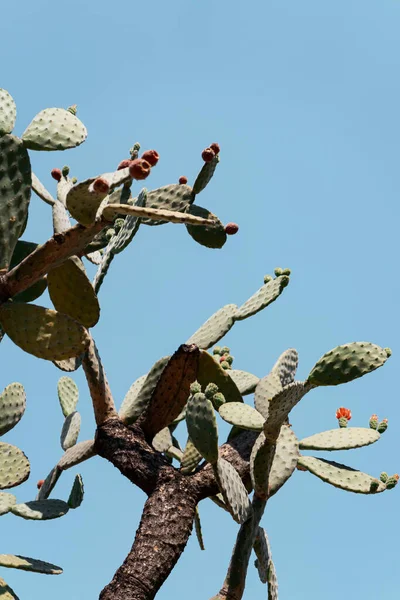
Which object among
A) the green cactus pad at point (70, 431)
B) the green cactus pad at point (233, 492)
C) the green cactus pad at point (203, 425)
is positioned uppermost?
the green cactus pad at point (70, 431)

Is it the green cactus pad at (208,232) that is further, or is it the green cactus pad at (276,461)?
the green cactus pad at (208,232)

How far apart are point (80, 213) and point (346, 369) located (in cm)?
141

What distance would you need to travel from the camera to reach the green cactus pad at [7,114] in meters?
2.78

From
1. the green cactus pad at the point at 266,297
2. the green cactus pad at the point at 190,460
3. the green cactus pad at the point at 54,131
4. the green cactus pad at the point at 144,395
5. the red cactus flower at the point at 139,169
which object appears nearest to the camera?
the red cactus flower at the point at 139,169

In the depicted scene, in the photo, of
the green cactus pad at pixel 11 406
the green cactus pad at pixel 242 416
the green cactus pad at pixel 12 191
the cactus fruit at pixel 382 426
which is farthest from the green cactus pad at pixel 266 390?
the green cactus pad at pixel 12 191

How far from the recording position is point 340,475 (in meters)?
3.37

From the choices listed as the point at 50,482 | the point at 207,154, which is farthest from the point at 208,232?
the point at 50,482

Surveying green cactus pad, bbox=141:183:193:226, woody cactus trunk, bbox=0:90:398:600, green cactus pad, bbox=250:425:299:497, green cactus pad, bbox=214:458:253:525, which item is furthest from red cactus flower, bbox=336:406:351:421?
green cactus pad, bbox=141:183:193:226

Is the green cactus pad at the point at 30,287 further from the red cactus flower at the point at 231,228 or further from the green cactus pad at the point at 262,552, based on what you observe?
the green cactus pad at the point at 262,552

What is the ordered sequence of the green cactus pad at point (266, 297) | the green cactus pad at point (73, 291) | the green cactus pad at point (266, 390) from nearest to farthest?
the green cactus pad at point (73, 291) → the green cactus pad at point (266, 390) → the green cactus pad at point (266, 297)

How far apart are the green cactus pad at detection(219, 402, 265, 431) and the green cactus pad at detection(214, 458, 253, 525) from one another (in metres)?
0.18

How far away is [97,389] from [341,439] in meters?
1.11

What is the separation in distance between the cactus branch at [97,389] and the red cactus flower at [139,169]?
1.37 metres

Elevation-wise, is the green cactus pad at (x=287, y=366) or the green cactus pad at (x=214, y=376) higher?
the green cactus pad at (x=287, y=366)
